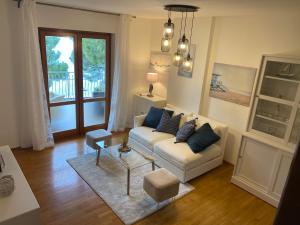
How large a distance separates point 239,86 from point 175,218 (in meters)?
2.45

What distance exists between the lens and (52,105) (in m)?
4.59

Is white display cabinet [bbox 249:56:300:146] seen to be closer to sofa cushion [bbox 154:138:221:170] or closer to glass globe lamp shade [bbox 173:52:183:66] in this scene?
sofa cushion [bbox 154:138:221:170]

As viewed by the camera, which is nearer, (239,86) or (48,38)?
(239,86)

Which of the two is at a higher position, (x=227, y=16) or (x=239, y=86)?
(x=227, y=16)

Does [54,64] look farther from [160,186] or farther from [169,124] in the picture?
[160,186]

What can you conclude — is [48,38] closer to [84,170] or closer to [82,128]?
[82,128]

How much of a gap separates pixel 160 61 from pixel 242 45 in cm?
196

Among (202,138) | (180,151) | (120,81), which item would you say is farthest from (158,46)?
(180,151)

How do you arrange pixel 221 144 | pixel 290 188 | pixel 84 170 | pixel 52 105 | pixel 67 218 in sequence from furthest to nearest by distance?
pixel 52 105, pixel 221 144, pixel 84 170, pixel 67 218, pixel 290 188

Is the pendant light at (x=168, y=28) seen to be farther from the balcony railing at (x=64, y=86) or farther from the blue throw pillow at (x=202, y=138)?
the balcony railing at (x=64, y=86)

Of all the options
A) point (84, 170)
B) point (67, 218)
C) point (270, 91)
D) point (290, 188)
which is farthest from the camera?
point (84, 170)

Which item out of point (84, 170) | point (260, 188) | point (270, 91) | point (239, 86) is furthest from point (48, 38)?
point (260, 188)

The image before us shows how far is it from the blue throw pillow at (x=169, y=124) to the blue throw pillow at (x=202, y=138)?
50 cm

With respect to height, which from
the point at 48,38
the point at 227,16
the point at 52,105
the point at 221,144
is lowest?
the point at 221,144
